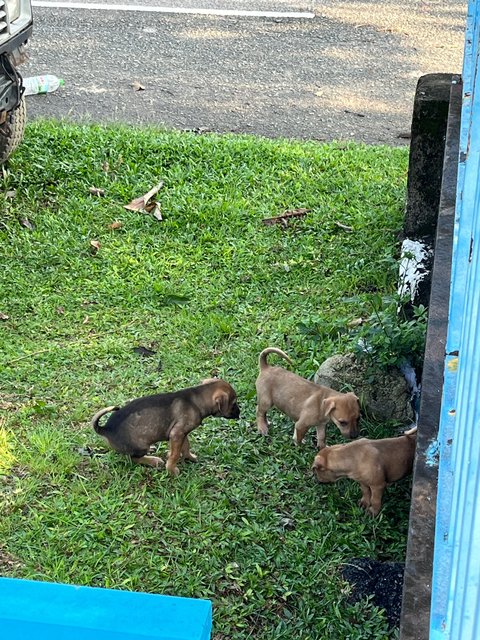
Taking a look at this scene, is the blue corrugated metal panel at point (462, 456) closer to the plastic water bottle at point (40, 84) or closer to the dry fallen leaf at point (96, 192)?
the dry fallen leaf at point (96, 192)

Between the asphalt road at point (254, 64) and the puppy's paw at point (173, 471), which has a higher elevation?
the asphalt road at point (254, 64)

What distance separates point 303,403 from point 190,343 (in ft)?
3.62

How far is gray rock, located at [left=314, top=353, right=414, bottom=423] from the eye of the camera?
5.02 m

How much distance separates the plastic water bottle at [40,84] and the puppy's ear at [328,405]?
5427mm

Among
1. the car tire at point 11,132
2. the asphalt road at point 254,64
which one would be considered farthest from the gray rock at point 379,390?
the asphalt road at point 254,64

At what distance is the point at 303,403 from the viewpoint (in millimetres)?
4785

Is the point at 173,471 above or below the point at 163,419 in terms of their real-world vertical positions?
below

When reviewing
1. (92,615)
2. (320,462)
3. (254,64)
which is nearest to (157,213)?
(320,462)

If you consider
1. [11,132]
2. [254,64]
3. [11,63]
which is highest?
[11,63]

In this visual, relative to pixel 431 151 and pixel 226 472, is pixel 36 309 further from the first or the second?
pixel 431 151

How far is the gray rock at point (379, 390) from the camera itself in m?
5.02

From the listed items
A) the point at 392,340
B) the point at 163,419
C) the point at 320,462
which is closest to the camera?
the point at 320,462

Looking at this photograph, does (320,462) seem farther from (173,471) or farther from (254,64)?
(254,64)

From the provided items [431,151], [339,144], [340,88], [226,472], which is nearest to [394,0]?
[340,88]
